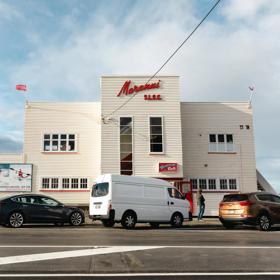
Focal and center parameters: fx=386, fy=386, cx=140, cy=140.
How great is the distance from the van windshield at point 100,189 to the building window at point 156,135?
876 centimetres

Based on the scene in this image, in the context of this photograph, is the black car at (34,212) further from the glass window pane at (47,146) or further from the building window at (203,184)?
the building window at (203,184)

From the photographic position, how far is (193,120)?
27.5 metres

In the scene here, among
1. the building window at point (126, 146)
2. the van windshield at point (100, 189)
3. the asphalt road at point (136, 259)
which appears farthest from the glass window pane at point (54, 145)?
the asphalt road at point (136, 259)

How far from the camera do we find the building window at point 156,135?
25500 mm

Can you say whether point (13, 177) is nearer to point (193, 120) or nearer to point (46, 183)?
point (46, 183)

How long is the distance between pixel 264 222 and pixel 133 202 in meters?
5.63

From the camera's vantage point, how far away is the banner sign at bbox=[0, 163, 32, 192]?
25359 millimetres

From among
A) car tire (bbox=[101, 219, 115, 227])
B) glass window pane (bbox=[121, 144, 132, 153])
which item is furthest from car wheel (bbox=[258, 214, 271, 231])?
glass window pane (bbox=[121, 144, 132, 153])

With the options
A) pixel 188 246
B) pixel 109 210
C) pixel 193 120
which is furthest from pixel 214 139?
pixel 188 246

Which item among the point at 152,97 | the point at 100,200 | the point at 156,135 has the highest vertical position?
the point at 152,97

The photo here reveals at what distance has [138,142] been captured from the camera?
25.4 metres

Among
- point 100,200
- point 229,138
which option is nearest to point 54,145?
point 100,200

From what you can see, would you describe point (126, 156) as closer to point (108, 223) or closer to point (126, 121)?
point (126, 121)

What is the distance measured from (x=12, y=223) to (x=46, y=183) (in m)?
10.0
